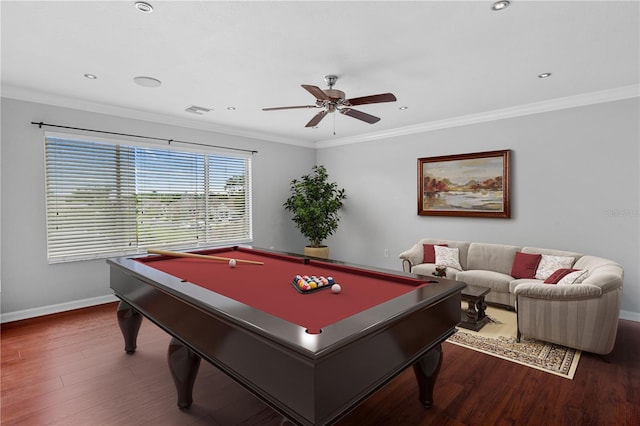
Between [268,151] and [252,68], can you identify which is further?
[268,151]

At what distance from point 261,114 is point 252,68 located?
62.4 inches

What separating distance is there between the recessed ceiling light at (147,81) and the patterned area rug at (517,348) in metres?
3.90

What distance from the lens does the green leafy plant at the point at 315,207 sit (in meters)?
5.70

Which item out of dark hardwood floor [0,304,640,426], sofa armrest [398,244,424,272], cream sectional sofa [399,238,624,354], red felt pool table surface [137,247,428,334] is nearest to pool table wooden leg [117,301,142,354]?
dark hardwood floor [0,304,640,426]

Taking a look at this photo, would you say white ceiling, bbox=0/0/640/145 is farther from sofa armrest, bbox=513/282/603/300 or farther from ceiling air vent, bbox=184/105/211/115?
sofa armrest, bbox=513/282/603/300

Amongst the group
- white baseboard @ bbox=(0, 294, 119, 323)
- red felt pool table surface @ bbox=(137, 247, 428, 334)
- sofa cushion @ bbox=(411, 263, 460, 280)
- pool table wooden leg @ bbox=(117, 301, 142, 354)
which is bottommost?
white baseboard @ bbox=(0, 294, 119, 323)

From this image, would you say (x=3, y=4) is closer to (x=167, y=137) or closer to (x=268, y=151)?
(x=167, y=137)

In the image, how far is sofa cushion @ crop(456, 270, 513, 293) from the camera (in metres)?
3.87

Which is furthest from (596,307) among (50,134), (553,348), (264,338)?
(50,134)

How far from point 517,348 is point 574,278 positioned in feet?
A: 2.83

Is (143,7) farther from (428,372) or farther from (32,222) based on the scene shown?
(32,222)

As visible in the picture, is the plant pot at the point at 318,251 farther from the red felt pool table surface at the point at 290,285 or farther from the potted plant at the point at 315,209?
the red felt pool table surface at the point at 290,285

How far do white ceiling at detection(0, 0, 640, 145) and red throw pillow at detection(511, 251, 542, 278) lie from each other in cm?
191

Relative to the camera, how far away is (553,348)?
2967mm
